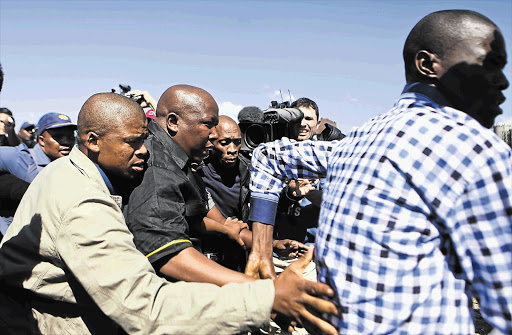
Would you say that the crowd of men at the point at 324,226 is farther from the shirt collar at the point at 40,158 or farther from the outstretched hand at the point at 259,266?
the shirt collar at the point at 40,158

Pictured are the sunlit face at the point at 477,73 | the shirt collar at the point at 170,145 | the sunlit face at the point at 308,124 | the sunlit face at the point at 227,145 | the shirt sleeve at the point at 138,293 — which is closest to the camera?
the sunlit face at the point at 477,73

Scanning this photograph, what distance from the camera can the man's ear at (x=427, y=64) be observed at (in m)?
1.30

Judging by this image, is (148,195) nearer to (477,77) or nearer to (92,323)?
(92,323)

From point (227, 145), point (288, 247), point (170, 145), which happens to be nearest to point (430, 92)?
point (170, 145)

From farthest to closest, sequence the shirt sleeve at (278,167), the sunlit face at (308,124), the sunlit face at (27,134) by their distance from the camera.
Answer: the sunlit face at (27,134)
the sunlit face at (308,124)
the shirt sleeve at (278,167)

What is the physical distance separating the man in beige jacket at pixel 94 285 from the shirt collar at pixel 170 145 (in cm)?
48

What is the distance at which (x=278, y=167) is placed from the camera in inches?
75.1

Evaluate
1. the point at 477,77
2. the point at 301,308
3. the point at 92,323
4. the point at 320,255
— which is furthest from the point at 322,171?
the point at 92,323

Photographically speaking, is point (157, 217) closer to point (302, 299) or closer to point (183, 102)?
point (302, 299)

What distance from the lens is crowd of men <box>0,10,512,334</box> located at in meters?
1.06

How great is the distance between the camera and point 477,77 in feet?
3.98

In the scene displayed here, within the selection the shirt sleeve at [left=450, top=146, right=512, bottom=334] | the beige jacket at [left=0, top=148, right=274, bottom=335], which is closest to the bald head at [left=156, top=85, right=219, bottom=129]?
the beige jacket at [left=0, top=148, right=274, bottom=335]

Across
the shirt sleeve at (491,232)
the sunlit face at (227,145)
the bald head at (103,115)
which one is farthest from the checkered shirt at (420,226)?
the sunlit face at (227,145)

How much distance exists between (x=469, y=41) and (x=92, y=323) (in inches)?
71.5
